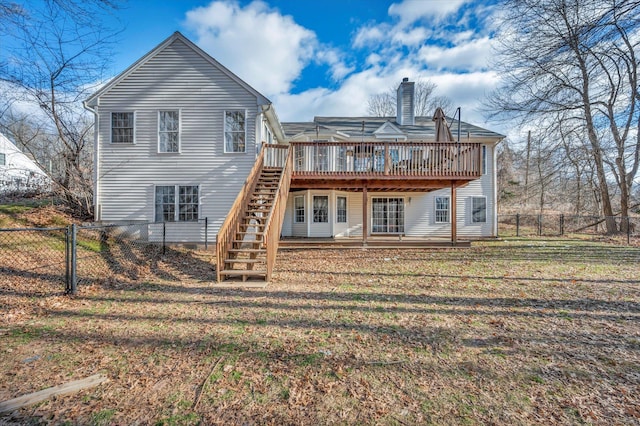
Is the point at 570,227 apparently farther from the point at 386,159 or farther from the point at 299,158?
the point at 299,158

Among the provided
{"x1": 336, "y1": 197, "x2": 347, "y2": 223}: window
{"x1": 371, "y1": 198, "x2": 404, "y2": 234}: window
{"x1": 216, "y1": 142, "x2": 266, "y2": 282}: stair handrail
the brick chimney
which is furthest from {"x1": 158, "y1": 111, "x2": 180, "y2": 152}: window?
the brick chimney

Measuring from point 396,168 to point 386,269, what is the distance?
4.58m

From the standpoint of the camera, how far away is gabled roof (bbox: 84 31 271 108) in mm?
10656

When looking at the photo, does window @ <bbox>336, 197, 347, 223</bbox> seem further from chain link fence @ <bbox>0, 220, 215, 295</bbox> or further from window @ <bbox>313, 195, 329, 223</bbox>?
chain link fence @ <bbox>0, 220, 215, 295</bbox>

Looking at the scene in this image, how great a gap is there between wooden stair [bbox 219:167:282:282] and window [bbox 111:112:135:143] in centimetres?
531

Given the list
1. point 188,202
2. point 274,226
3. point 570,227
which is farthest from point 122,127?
point 570,227

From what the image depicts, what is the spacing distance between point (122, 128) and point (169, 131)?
5.73 feet

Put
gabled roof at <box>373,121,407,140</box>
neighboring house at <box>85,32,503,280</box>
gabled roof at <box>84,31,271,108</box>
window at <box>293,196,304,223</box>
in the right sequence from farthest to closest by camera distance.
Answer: gabled roof at <box>373,121,407,140</box> → window at <box>293,196,304,223</box> → neighboring house at <box>85,32,503,280</box> → gabled roof at <box>84,31,271,108</box>

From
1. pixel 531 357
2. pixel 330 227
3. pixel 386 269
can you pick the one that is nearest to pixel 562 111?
pixel 330 227

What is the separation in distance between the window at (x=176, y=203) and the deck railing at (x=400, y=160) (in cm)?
400

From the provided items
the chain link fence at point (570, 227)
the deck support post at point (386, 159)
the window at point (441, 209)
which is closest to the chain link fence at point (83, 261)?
the deck support post at point (386, 159)

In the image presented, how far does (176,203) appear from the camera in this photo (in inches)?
432

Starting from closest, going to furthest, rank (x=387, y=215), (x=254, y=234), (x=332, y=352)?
(x=332, y=352)
(x=254, y=234)
(x=387, y=215)

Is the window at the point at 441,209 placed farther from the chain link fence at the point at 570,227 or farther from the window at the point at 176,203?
the window at the point at 176,203
